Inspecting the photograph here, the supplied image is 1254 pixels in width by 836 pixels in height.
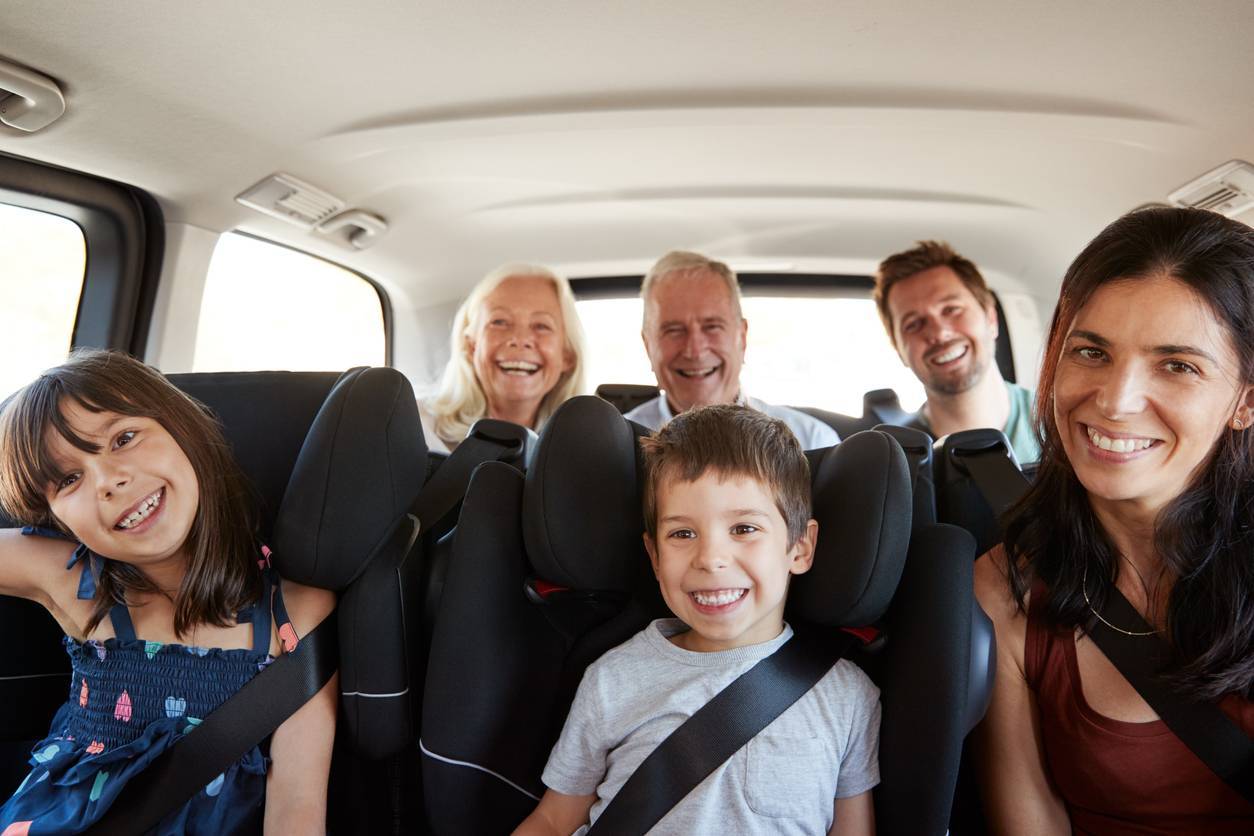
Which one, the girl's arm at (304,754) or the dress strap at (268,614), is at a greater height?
the dress strap at (268,614)

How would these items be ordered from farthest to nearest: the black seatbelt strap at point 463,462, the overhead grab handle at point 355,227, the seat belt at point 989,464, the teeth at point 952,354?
1. the overhead grab handle at point 355,227
2. the teeth at point 952,354
3. the black seatbelt strap at point 463,462
4. the seat belt at point 989,464

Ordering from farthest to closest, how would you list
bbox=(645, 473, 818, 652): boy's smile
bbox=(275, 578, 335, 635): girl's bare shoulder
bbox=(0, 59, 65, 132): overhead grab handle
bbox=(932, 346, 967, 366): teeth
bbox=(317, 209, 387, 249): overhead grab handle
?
bbox=(317, 209, 387, 249): overhead grab handle → bbox=(932, 346, 967, 366): teeth → bbox=(0, 59, 65, 132): overhead grab handle → bbox=(275, 578, 335, 635): girl's bare shoulder → bbox=(645, 473, 818, 652): boy's smile

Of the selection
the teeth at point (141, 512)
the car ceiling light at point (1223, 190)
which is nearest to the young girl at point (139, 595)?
the teeth at point (141, 512)

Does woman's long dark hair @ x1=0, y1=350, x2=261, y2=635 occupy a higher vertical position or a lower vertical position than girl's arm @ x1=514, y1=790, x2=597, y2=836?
higher

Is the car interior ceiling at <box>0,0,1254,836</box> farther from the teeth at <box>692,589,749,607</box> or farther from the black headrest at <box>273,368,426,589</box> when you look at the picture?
the teeth at <box>692,589,749,607</box>

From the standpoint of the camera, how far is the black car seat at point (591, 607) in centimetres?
127

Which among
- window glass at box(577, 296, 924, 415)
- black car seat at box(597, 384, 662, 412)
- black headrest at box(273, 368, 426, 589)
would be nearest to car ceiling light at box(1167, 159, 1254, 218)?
window glass at box(577, 296, 924, 415)

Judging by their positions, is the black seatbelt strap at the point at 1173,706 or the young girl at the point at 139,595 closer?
the black seatbelt strap at the point at 1173,706

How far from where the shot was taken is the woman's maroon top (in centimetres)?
126

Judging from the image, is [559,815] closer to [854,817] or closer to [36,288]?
[854,817]

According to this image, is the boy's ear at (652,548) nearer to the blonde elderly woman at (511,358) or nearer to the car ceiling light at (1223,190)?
the blonde elderly woman at (511,358)

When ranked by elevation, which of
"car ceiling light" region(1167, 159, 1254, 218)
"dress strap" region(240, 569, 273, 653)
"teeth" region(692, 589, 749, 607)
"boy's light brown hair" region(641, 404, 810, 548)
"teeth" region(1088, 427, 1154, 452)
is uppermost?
"car ceiling light" region(1167, 159, 1254, 218)

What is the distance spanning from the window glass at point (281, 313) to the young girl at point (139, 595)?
1.14 m

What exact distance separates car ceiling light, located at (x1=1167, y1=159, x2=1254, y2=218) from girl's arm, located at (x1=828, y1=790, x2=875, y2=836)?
2040mm
